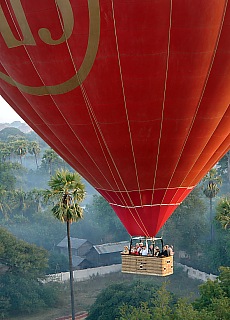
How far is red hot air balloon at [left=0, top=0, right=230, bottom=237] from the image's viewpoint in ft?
54.8

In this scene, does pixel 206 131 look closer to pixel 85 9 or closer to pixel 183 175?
pixel 183 175

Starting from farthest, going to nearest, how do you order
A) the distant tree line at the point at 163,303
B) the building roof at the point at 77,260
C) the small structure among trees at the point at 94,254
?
the small structure among trees at the point at 94,254 < the building roof at the point at 77,260 < the distant tree line at the point at 163,303

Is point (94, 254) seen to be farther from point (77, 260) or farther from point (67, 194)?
point (67, 194)

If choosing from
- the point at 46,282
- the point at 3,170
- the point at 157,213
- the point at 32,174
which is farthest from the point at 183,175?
the point at 32,174

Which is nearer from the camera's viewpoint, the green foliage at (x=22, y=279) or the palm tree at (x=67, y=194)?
the palm tree at (x=67, y=194)

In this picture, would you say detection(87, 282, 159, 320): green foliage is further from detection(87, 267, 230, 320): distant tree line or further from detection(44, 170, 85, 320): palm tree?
detection(44, 170, 85, 320): palm tree

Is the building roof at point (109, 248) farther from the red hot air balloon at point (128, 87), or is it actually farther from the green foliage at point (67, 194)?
the red hot air balloon at point (128, 87)

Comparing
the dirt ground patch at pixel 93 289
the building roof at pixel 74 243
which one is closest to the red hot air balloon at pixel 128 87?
the dirt ground patch at pixel 93 289

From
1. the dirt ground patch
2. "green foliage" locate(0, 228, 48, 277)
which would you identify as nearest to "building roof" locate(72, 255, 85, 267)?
the dirt ground patch

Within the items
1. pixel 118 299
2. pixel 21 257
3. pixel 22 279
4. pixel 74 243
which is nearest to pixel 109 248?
pixel 74 243

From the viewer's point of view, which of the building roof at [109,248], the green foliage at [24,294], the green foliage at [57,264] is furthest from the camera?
the building roof at [109,248]

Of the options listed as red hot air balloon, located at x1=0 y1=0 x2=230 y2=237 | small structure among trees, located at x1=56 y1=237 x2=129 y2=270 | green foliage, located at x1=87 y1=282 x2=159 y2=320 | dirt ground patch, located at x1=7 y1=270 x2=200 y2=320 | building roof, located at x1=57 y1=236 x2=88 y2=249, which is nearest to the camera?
red hot air balloon, located at x1=0 y1=0 x2=230 y2=237

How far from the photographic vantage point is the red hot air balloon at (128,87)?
1670 cm

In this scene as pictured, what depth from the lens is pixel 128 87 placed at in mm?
17859
